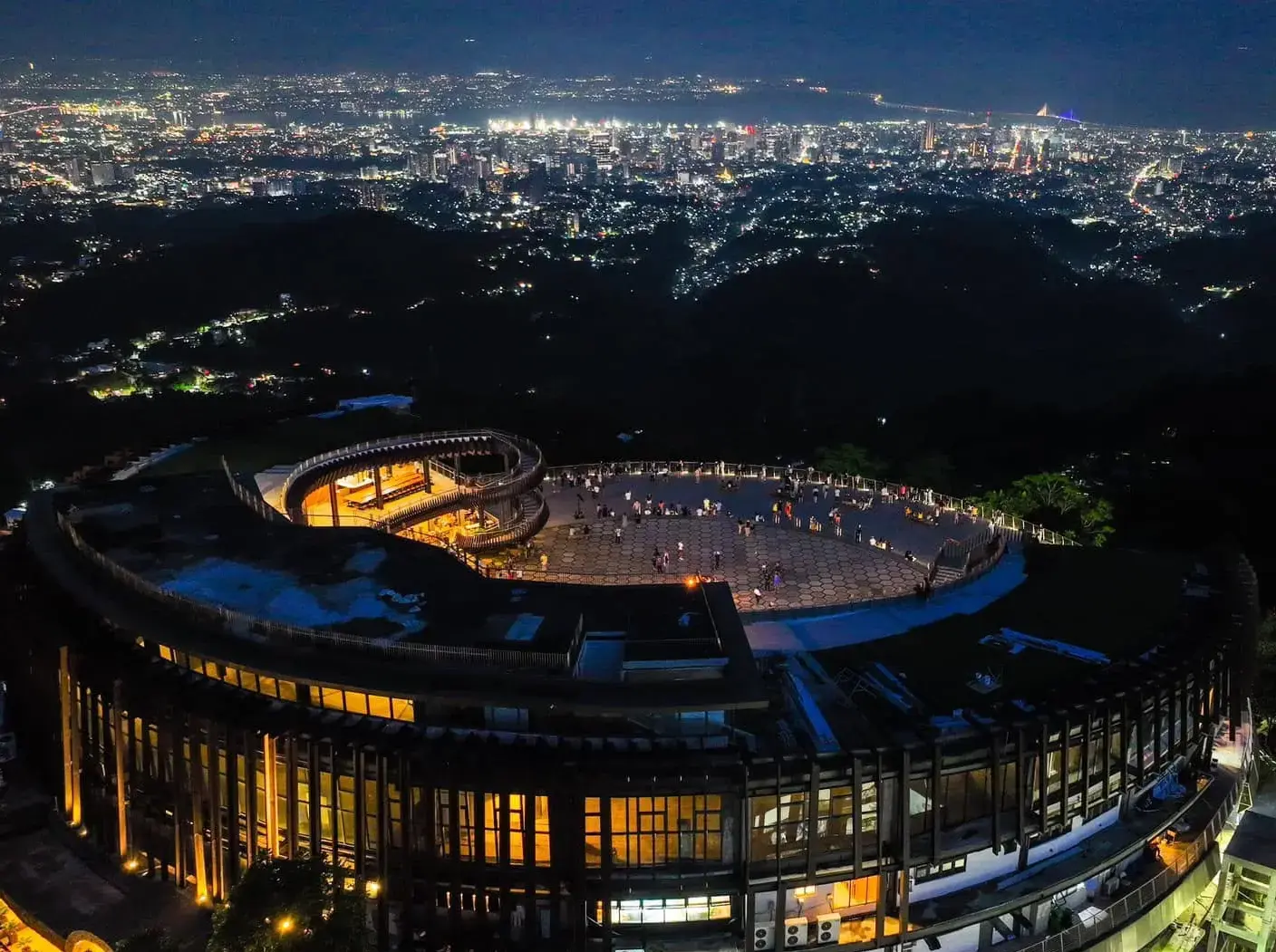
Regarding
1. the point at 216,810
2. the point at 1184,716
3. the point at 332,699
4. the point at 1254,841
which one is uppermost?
the point at 332,699

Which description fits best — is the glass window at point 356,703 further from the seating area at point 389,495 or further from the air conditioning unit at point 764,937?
the seating area at point 389,495

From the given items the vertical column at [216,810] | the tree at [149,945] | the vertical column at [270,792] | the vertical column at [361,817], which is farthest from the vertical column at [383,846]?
the vertical column at [216,810]

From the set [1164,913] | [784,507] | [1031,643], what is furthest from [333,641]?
[784,507]

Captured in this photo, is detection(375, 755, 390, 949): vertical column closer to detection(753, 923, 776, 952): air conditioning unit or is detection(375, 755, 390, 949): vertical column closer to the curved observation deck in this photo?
detection(753, 923, 776, 952): air conditioning unit

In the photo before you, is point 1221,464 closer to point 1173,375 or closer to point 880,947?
point 1173,375

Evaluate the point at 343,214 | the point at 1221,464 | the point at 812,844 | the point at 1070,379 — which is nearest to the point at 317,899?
the point at 812,844

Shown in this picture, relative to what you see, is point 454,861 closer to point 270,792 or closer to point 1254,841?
point 270,792

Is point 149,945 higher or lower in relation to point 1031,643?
lower
